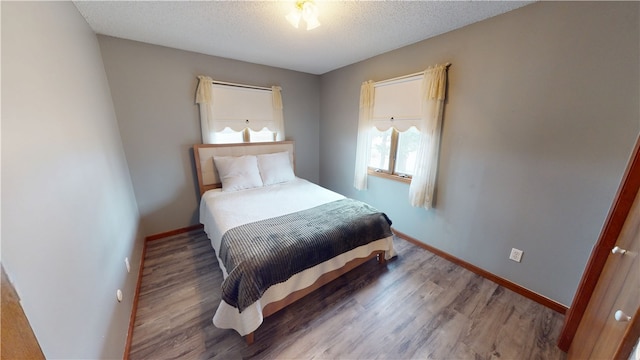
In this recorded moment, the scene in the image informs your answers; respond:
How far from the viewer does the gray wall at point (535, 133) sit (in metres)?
1.39

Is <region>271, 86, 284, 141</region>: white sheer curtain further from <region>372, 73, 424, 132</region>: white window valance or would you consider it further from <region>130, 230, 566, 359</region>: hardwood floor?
<region>130, 230, 566, 359</region>: hardwood floor

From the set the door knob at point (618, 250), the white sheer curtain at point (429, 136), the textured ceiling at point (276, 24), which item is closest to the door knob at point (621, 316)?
the door knob at point (618, 250)

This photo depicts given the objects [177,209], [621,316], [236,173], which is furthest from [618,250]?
[177,209]

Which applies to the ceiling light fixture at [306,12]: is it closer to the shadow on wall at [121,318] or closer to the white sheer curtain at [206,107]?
the white sheer curtain at [206,107]

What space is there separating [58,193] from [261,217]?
4.05 feet

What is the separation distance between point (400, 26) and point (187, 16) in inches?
71.2

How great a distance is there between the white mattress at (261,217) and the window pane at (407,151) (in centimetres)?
91

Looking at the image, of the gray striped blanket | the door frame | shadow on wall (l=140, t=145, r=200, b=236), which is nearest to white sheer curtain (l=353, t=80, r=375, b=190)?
the gray striped blanket

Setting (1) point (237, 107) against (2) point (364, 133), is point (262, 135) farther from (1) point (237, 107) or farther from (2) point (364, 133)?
(2) point (364, 133)

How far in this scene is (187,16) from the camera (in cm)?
179

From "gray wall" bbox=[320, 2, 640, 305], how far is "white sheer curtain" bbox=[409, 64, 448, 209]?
0.09 m

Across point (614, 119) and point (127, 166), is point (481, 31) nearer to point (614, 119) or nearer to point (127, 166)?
point (614, 119)

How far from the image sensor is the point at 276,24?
1919mm

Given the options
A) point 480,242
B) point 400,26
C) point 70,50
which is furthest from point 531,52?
point 70,50
